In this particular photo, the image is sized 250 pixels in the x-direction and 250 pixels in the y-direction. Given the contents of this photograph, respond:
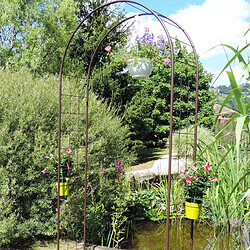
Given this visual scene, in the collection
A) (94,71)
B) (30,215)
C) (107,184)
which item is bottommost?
(30,215)

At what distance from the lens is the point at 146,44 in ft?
11.9

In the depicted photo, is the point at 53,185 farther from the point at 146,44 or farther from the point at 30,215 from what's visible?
the point at 146,44

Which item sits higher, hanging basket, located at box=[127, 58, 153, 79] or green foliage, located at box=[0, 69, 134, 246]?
hanging basket, located at box=[127, 58, 153, 79]

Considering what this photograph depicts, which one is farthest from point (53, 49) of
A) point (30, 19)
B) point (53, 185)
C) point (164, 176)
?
point (53, 185)

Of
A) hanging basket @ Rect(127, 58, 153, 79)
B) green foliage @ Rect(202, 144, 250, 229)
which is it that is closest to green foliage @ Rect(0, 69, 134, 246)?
hanging basket @ Rect(127, 58, 153, 79)

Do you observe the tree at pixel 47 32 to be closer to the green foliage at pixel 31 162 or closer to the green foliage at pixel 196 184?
the green foliage at pixel 31 162

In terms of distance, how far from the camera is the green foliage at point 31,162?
131 inches

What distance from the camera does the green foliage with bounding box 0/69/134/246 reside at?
10.9 ft

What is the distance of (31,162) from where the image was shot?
11.5 feet

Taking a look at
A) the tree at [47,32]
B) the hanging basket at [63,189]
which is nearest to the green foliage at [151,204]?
the hanging basket at [63,189]

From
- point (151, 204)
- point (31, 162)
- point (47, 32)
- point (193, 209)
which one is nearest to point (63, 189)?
point (31, 162)

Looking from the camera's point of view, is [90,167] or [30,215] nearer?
[30,215]

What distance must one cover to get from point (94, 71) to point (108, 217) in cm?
401

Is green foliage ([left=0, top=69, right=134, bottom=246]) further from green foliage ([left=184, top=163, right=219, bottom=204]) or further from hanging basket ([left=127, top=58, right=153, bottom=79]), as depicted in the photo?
green foliage ([left=184, top=163, right=219, bottom=204])
